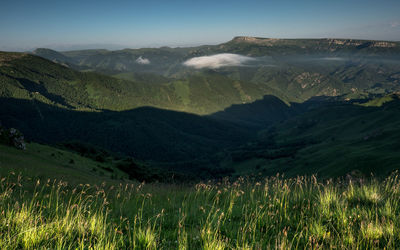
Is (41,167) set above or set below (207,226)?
below

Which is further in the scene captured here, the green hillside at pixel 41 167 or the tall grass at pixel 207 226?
the green hillside at pixel 41 167

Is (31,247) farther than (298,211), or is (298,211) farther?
(298,211)

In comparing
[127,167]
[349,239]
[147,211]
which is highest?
[349,239]

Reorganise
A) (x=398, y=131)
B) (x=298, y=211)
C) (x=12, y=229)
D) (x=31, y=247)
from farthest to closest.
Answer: (x=398, y=131) → (x=298, y=211) → (x=12, y=229) → (x=31, y=247)

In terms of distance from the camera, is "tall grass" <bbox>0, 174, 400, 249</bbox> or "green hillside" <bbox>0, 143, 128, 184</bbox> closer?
"tall grass" <bbox>0, 174, 400, 249</bbox>

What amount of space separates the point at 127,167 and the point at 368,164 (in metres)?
94.6

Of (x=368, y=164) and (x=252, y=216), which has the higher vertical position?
(x=252, y=216)

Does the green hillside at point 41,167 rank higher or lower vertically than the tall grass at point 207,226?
lower

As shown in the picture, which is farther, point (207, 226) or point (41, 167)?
point (41, 167)

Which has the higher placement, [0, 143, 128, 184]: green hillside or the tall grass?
the tall grass

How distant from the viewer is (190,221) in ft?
23.1

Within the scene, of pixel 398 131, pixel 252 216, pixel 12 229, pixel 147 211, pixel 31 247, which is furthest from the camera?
pixel 398 131

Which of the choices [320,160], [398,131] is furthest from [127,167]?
[398,131]

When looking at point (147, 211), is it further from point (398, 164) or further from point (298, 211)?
point (398, 164)
